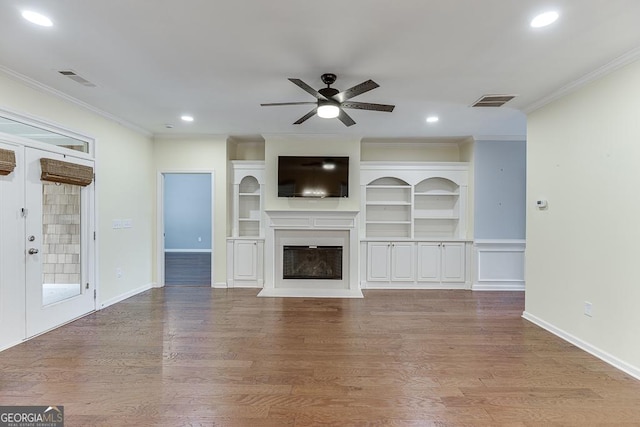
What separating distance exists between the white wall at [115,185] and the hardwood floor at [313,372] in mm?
919

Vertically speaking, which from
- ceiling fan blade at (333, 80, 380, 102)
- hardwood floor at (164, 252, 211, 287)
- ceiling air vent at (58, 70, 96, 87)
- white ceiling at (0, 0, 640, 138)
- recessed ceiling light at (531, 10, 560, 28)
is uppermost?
ceiling air vent at (58, 70, 96, 87)

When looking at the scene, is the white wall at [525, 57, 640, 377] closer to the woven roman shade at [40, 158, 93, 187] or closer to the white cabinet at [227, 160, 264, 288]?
the white cabinet at [227, 160, 264, 288]

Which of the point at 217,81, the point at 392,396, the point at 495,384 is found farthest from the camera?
the point at 217,81

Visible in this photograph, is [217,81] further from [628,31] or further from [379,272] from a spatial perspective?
[379,272]

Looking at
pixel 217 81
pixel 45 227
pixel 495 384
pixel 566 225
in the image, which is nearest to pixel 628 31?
pixel 566 225

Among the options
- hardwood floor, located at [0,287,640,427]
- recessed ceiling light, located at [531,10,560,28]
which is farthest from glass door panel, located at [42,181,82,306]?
recessed ceiling light, located at [531,10,560,28]

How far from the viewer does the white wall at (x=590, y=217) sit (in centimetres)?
271

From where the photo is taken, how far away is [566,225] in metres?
3.42

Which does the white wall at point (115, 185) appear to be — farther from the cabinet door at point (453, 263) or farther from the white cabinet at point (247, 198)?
the cabinet door at point (453, 263)

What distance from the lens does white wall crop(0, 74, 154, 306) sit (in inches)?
140

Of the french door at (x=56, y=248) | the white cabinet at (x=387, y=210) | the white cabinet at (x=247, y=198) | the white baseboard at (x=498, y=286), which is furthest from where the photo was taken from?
the white cabinet at (x=387, y=210)

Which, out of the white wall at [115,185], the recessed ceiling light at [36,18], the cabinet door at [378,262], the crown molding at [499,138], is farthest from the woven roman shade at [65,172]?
the crown molding at [499,138]

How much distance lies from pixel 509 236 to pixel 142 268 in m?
6.36

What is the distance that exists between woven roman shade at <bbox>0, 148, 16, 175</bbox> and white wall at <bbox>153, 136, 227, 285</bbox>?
253cm
